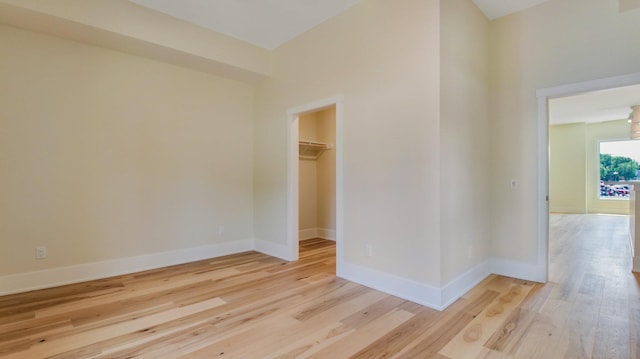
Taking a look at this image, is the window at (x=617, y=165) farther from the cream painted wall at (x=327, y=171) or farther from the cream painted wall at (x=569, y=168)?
the cream painted wall at (x=327, y=171)

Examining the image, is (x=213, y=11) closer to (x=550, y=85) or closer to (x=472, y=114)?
(x=472, y=114)

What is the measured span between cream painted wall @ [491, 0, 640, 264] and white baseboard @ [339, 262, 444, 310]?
1.43 m

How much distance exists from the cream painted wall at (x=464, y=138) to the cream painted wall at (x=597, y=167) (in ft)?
28.2

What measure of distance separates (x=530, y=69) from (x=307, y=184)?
12.8 ft

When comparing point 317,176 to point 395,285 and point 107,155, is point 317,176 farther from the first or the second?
point 107,155

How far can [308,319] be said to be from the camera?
2.47m

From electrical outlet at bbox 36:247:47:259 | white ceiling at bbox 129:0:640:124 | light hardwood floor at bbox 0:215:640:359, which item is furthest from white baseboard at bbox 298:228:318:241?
electrical outlet at bbox 36:247:47:259

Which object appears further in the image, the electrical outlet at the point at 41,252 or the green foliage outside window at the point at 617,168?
the green foliage outside window at the point at 617,168

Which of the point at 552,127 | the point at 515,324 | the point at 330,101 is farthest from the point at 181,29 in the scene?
the point at 552,127

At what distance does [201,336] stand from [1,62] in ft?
11.2

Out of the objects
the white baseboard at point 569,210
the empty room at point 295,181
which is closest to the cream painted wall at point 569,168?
the white baseboard at point 569,210

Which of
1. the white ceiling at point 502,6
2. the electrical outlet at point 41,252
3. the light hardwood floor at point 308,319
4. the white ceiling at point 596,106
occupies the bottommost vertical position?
the light hardwood floor at point 308,319

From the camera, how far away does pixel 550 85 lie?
125 inches

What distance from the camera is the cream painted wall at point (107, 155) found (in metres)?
3.11
